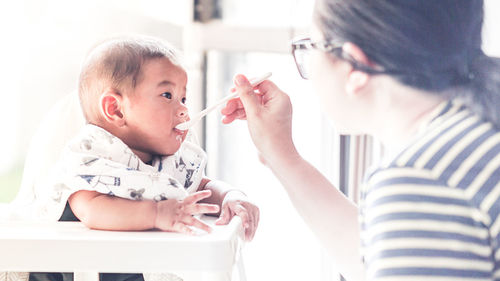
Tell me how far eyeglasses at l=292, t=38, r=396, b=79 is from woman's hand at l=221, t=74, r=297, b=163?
10cm

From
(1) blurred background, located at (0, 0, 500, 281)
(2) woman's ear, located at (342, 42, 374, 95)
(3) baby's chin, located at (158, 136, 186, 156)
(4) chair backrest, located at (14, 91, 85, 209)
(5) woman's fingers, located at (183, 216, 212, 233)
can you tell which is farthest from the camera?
(1) blurred background, located at (0, 0, 500, 281)

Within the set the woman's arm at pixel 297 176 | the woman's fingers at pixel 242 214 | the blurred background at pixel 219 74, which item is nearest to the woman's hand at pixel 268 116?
the woman's arm at pixel 297 176

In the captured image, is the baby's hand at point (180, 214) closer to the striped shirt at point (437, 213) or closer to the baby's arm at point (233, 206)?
the baby's arm at point (233, 206)

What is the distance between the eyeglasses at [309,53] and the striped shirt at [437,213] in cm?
12

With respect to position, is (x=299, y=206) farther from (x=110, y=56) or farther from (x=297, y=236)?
(x=297, y=236)

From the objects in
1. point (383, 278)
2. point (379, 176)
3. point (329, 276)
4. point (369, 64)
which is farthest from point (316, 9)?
point (329, 276)

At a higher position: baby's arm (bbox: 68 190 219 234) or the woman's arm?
the woman's arm

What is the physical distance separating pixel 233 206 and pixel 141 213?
0.65 feet

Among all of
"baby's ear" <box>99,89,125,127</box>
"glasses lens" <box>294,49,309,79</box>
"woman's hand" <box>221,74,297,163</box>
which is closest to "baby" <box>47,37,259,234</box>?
"baby's ear" <box>99,89,125,127</box>

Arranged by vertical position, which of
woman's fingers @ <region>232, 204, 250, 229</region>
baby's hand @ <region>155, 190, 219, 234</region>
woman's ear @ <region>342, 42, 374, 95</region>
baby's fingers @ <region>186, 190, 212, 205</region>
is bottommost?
baby's hand @ <region>155, 190, 219, 234</region>

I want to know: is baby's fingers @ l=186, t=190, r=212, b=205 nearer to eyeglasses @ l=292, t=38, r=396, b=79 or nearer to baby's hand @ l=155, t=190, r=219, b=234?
baby's hand @ l=155, t=190, r=219, b=234

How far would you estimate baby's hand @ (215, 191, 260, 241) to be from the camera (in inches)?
41.8

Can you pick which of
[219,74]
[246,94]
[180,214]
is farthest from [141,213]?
[219,74]

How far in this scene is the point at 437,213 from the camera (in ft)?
2.37
